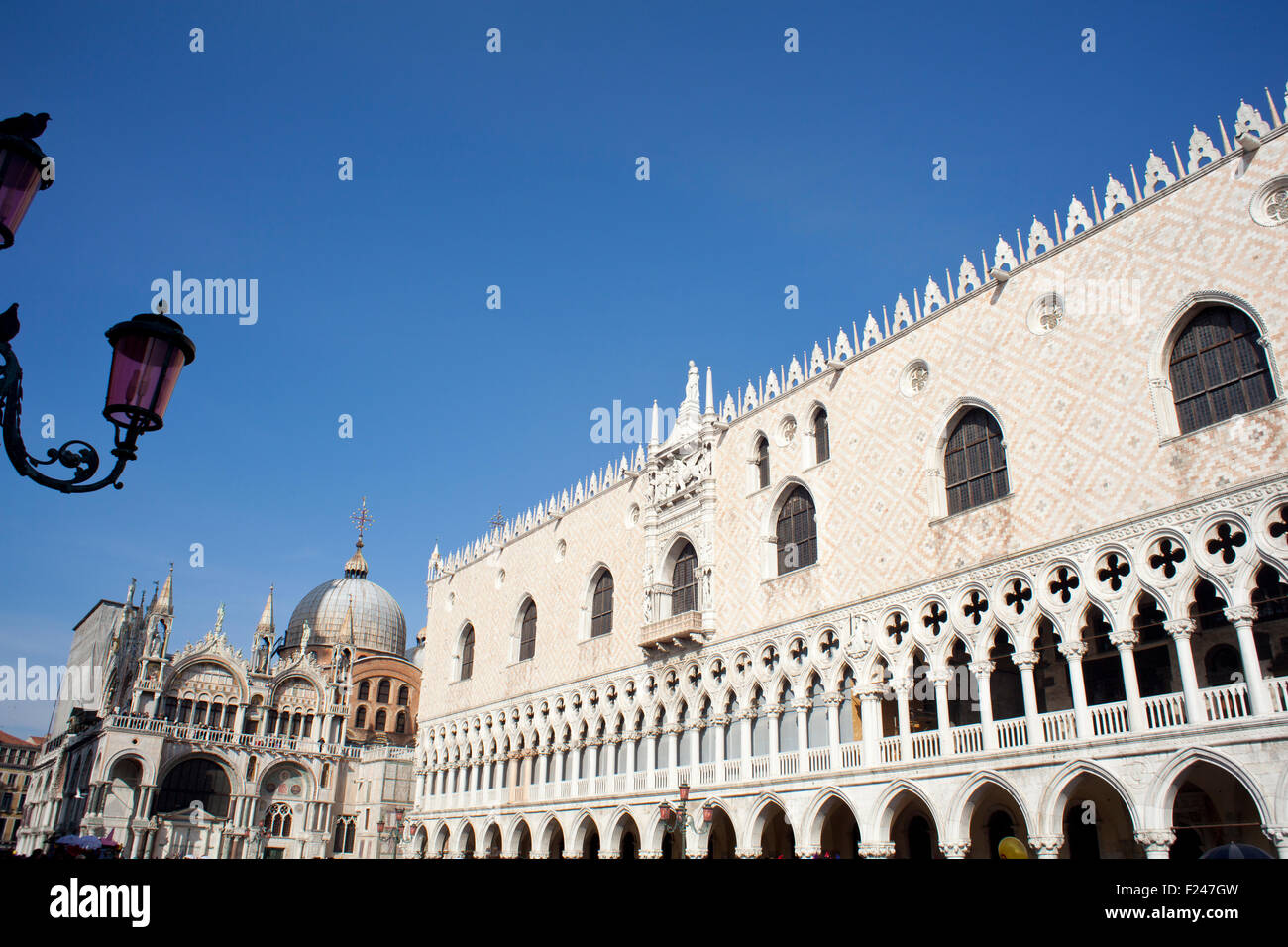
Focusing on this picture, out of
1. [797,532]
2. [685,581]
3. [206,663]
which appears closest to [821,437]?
[797,532]

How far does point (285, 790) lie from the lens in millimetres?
38062

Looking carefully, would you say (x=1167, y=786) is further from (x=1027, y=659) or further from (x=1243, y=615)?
(x=1027, y=659)

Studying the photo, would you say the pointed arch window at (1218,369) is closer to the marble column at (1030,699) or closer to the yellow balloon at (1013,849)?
the marble column at (1030,699)

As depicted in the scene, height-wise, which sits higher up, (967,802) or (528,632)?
(528,632)

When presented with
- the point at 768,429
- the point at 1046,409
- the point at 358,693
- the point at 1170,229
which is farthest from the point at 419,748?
the point at 1170,229

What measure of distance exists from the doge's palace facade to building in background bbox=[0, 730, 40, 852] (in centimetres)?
5947

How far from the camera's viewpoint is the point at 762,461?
23172 mm

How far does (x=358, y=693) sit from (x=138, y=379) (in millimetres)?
47815

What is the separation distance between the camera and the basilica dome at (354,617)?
167ft

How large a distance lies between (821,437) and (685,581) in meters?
5.90

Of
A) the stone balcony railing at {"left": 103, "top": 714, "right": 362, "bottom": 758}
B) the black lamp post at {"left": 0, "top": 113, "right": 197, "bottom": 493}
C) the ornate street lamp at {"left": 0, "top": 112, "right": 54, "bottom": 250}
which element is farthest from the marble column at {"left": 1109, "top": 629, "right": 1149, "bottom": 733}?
the stone balcony railing at {"left": 103, "top": 714, "right": 362, "bottom": 758}

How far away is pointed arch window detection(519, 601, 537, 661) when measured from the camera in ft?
102

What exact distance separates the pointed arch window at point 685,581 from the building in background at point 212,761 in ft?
56.6
